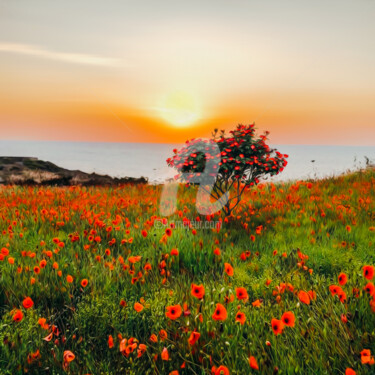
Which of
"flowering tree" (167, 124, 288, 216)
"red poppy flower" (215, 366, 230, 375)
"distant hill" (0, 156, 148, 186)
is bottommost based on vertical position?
"red poppy flower" (215, 366, 230, 375)

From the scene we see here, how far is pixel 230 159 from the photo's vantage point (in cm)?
627

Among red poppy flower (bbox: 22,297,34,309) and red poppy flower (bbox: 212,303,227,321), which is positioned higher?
red poppy flower (bbox: 212,303,227,321)

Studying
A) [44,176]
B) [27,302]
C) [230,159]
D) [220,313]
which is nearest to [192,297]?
[220,313]

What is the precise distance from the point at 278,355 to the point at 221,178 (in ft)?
14.9

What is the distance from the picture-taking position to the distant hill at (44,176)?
1370 cm

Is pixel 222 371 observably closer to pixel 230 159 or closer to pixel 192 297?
pixel 192 297

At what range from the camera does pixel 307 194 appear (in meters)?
8.58

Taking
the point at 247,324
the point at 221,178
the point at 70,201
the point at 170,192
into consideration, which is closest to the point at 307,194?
the point at 221,178

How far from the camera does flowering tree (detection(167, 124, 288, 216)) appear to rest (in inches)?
252

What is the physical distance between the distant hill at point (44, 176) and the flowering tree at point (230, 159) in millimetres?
7030

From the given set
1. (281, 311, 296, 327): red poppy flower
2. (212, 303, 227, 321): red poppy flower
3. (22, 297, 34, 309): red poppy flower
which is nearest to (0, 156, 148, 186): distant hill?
(22, 297, 34, 309): red poppy flower

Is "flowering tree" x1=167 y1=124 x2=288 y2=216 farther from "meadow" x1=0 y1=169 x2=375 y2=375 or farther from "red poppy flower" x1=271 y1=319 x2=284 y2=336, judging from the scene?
"red poppy flower" x1=271 y1=319 x2=284 y2=336

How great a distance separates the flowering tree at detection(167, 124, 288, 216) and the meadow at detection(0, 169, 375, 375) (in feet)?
2.67

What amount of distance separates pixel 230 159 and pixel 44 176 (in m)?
10.7
